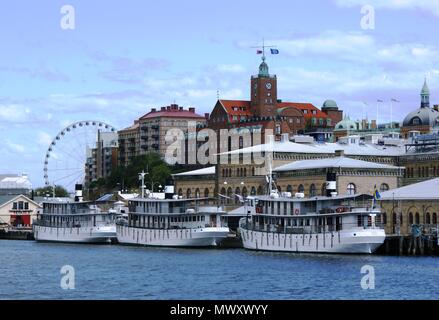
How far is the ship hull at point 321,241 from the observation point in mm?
89938

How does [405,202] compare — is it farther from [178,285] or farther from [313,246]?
[178,285]

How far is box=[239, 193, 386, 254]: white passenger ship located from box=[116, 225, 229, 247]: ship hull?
4052mm

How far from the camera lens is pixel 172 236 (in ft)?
367

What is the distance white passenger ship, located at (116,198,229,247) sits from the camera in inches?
4269

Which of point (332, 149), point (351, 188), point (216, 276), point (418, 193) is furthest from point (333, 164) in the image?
point (216, 276)

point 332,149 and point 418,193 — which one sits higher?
point 332,149

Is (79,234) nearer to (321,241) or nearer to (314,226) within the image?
(314,226)

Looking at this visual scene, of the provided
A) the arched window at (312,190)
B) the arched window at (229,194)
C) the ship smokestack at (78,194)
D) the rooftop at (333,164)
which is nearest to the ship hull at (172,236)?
the ship smokestack at (78,194)

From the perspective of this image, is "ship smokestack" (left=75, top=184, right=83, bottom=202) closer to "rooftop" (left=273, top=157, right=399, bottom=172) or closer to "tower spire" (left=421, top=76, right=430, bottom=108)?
"rooftop" (left=273, top=157, right=399, bottom=172)

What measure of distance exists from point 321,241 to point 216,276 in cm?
2318

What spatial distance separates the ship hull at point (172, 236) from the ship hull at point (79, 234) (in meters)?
4.05

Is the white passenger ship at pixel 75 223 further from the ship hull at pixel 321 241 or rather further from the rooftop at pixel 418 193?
the rooftop at pixel 418 193

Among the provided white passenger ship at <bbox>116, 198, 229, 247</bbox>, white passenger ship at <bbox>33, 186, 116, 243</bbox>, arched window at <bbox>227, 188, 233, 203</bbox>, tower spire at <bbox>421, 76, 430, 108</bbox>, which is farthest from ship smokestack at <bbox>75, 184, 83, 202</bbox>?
tower spire at <bbox>421, 76, 430, 108</bbox>
